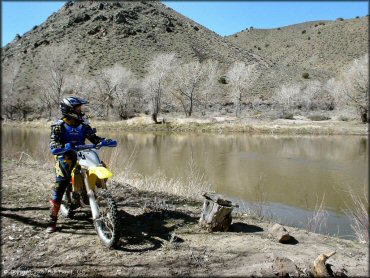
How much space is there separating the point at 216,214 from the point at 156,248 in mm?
1068

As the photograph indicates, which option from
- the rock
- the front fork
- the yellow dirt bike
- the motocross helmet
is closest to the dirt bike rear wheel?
the yellow dirt bike

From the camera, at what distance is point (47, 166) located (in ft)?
38.8

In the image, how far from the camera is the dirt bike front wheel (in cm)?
454

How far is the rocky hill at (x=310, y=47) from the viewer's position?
239 feet

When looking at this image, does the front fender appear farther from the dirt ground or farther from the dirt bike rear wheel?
the dirt bike rear wheel

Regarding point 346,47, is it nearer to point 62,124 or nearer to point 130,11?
point 130,11

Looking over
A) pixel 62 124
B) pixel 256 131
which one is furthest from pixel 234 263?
pixel 256 131

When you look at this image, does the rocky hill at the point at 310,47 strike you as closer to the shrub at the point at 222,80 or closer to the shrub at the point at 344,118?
the shrub at the point at 222,80

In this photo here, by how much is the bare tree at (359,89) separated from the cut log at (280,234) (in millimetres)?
34467

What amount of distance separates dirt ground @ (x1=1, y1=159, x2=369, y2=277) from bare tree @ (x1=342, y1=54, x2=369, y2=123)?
34432 mm

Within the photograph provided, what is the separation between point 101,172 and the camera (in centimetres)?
472

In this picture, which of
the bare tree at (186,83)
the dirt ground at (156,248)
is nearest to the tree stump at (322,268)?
the dirt ground at (156,248)

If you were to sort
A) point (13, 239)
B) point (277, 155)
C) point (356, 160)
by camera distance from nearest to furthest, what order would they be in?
1. point (13, 239)
2. point (356, 160)
3. point (277, 155)

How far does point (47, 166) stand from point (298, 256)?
9.07m
